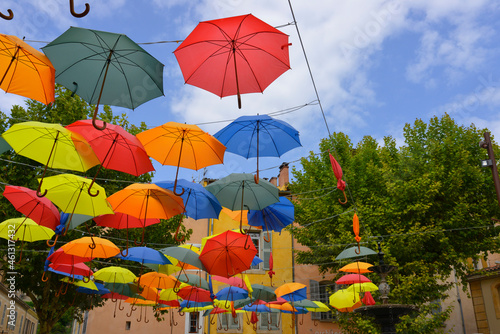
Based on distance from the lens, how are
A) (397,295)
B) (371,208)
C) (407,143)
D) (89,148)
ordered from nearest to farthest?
(89,148), (397,295), (371,208), (407,143)

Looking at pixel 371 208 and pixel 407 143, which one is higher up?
pixel 407 143

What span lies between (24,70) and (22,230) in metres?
5.22

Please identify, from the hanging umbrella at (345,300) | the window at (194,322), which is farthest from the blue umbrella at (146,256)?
the window at (194,322)

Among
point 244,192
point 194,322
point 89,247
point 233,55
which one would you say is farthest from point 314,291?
point 233,55

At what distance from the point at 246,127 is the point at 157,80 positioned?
3.25 m

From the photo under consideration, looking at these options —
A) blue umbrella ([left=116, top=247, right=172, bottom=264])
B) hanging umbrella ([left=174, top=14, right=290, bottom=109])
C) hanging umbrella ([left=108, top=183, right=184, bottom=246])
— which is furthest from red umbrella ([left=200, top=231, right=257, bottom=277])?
hanging umbrella ([left=174, top=14, right=290, bottom=109])

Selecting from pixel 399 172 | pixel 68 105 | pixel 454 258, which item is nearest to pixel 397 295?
pixel 454 258

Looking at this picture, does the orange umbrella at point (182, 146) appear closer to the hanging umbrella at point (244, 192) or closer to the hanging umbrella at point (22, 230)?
the hanging umbrella at point (244, 192)

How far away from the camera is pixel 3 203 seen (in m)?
13.6

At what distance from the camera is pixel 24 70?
5918 millimetres

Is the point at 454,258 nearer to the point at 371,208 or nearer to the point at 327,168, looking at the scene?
the point at 371,208

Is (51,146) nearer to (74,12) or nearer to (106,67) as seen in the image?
(106,67)

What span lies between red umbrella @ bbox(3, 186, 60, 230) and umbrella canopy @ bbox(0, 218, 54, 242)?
0.46m

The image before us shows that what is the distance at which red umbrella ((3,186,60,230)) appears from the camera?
8734 mm
